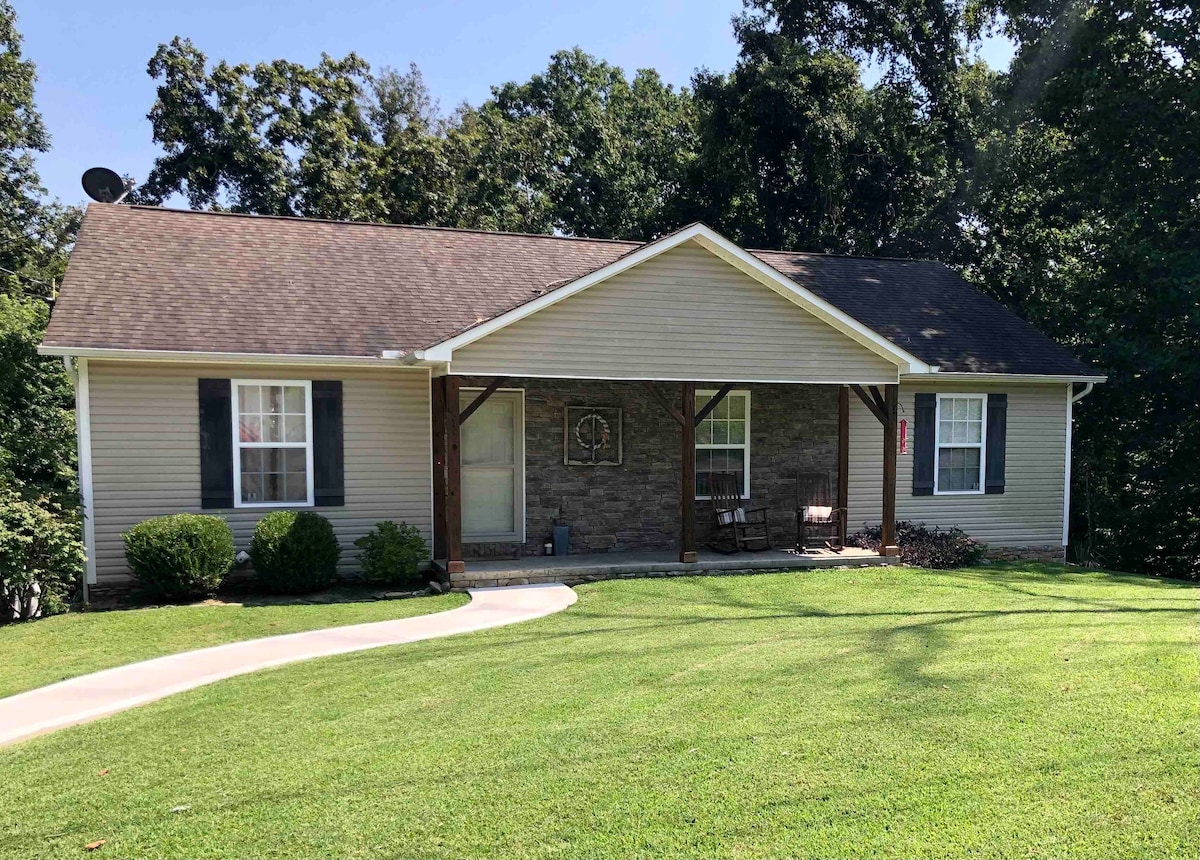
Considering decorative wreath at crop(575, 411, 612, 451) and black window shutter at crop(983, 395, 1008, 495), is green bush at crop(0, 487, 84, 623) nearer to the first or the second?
decorative wreath at crop(575, 411, 612, 451)

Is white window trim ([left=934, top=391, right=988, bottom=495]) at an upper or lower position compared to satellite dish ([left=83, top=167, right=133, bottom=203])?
lower

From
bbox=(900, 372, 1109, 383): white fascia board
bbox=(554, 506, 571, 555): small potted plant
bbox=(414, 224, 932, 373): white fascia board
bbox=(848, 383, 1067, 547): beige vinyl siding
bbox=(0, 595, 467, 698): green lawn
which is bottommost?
bbox=(0, 595, 467, 698): green lawn

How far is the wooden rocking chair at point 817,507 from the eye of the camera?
39.2 feet

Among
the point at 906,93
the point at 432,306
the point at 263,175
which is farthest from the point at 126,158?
the point at 906,93

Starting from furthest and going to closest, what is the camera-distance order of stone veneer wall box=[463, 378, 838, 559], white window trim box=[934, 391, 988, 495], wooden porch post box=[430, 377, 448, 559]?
white window trim box=[934, 391, 988, 495], stone veneer wall box=[463, 378, 838, 559], wooden porch post box=[430, 377, 448, 559]

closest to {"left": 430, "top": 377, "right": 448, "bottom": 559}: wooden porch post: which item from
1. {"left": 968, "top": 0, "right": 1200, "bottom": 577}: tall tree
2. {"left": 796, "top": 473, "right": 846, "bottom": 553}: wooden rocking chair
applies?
{"left": 796, "top": 473, "right": 846, "bottom": 553}: wooden rocking chair

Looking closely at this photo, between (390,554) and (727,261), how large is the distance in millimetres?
5489

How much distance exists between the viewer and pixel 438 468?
10945mm

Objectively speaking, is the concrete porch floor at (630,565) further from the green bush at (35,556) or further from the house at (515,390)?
the green bush at (35,556)

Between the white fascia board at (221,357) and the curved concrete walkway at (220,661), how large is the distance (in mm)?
3246

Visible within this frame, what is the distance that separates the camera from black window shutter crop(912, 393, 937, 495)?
12836 millimetres

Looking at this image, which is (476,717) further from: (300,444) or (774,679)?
(300,444)

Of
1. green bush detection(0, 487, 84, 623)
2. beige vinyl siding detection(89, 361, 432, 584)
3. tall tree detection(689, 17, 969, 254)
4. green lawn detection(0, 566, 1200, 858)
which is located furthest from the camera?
tall tree detection(689, 17, 969, 254)

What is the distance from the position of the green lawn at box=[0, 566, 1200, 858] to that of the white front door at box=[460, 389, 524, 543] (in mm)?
4405
